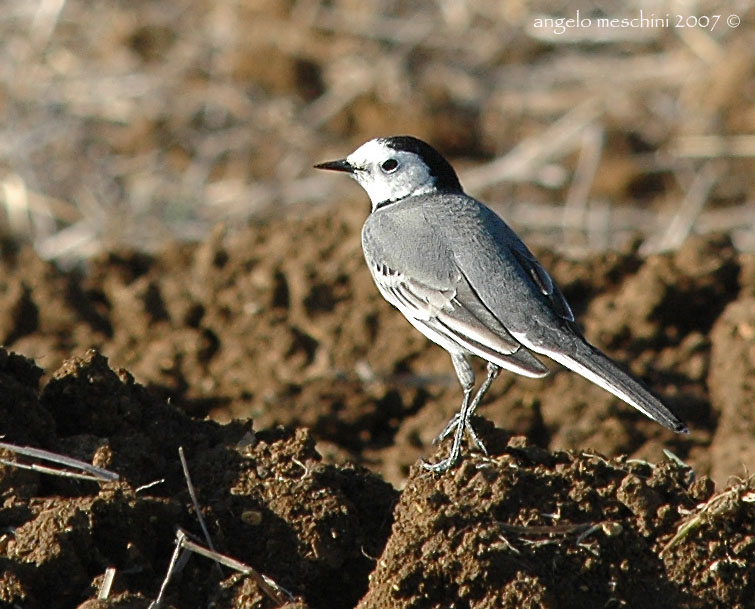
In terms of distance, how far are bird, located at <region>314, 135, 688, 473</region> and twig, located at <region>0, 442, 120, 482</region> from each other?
1.18 meters

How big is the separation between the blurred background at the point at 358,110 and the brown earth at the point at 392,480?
298 cm

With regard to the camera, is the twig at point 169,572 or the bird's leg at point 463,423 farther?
the bird's leg at point 463,423

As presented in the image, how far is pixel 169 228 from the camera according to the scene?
11.6 meters

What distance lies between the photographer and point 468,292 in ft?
19.2

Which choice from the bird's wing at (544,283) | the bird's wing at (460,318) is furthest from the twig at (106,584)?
the bird's wing at (544,283)

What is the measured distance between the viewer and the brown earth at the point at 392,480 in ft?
15.1

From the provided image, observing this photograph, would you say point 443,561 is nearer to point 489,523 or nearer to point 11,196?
point 489,523

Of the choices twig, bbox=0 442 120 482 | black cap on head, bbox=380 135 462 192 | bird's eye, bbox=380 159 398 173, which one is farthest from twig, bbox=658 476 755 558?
bird's eye, bbox=380 159 398 173

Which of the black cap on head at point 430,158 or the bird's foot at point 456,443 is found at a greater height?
the black cap on head at point 430,158

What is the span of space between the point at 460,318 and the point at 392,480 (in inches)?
65.0

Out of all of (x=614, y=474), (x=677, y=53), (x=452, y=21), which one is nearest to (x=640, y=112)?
(x=677, y=53)

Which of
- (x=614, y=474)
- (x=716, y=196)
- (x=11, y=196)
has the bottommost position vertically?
(x=716, y=196)

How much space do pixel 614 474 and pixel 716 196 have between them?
7.10 m

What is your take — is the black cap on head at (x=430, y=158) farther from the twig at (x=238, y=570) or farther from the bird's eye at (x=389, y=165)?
the twig at (x=238, y=570)
